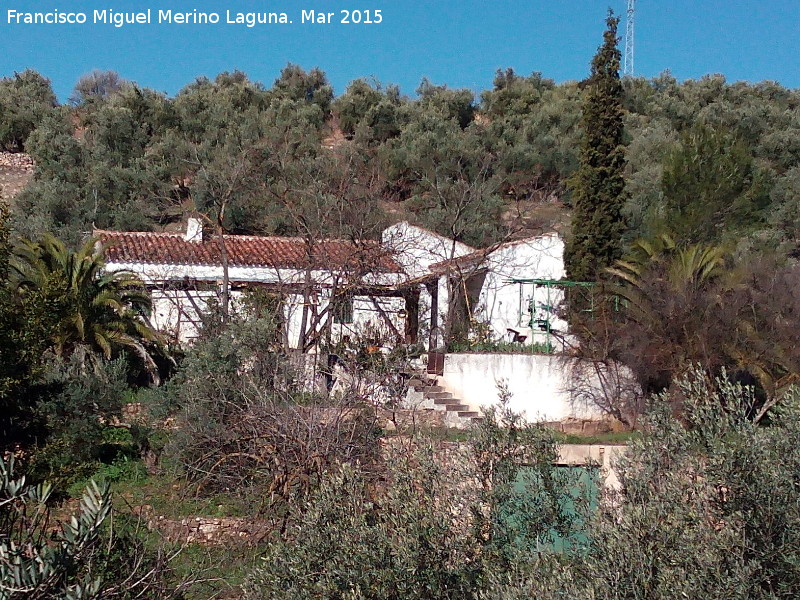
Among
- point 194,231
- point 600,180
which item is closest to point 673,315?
point 600,180

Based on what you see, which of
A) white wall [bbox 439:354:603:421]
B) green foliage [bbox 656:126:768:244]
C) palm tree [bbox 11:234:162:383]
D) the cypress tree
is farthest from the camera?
green foliage [bbox 656:126:768:244]

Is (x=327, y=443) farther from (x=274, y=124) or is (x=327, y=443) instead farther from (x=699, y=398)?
(x=274, y=124)


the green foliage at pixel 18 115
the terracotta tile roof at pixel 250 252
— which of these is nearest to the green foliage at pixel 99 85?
the green foliage at pixel 18 115

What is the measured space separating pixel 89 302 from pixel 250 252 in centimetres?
490

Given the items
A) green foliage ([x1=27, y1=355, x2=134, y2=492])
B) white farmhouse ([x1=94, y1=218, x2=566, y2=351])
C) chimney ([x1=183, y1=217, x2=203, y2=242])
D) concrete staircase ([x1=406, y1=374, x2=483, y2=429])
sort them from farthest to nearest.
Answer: chimney ([x1=183, y1=217, x2=203, y2=242]) → white farmhouse ([x1=94, y1=218, x2=566, y2=351]) → concrete staircase ([x1=406, y1=374, x2=483, y2=429]) → green foliage ([x1=27, y1=355, x2=134, y2=492])

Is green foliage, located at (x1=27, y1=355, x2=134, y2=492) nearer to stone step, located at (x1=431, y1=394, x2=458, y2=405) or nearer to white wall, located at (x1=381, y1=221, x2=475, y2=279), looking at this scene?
stone step, located at (x1=431, y1=394, x2=458, y2=405)

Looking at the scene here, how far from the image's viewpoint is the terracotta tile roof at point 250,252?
Result: 1661 cm

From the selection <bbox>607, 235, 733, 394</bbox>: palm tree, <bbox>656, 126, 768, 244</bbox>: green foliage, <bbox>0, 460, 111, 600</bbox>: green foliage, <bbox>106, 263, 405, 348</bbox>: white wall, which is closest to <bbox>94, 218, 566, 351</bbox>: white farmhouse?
<bbox>106, 263, 405, 348</bbox>: white wall

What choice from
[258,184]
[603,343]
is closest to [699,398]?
[603,343]

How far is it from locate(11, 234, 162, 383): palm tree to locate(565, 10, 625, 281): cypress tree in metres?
10.1

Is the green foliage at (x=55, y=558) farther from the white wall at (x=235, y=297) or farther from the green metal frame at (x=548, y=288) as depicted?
the green metal frame at (x=548, y=288)

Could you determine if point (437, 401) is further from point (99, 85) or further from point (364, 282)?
point (99, 85)

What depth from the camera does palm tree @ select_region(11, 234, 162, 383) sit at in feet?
46.4

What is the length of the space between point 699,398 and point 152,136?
3036 cm
